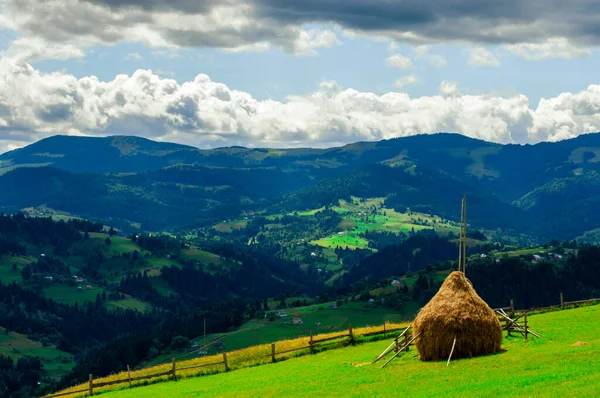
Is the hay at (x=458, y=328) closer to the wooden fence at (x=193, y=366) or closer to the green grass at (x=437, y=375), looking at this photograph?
the green grass at (x=437, y=375)

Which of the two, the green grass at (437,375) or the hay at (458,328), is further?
the hay at (458,328)

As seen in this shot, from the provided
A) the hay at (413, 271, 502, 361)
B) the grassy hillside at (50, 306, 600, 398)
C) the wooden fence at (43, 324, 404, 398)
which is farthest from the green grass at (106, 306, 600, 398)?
the wooden fence at (43, 324, 404, 398)

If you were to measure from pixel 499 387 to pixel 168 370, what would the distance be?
45.4 meters

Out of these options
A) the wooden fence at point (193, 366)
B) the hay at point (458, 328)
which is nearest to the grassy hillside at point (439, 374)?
the hay at point (458, 328)

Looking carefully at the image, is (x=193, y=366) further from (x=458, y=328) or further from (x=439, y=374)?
(x=439, y=374)

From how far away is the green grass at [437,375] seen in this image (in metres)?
38.1

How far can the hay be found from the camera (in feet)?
166

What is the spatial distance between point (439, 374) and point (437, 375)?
26cm

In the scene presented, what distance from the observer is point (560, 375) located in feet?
127

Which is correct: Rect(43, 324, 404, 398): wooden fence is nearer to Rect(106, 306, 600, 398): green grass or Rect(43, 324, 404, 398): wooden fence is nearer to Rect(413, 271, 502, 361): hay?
Rect(106, 306, 600, 398): green grass

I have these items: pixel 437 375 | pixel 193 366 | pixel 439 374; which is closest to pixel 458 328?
pixel 439 374

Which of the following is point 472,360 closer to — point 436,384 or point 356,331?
point 436,384

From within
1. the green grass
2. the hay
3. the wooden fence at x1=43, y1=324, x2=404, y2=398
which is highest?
the hay

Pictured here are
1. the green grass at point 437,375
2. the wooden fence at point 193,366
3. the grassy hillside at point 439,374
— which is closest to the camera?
the green grass at point 437,375
